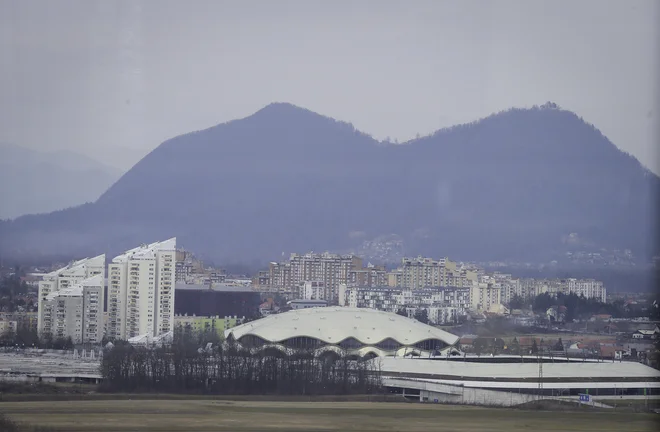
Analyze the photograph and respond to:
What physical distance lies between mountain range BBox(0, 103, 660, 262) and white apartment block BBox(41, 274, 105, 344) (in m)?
21.4

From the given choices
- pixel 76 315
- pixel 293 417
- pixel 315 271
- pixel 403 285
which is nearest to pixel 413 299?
pixel 403 285

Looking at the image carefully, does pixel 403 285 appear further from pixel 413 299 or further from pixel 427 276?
pixel 413 299

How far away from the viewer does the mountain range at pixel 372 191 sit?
5159cm

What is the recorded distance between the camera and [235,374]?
1384 cm

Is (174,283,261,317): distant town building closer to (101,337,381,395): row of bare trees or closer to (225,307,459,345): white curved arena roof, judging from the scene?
(225,307,459,345): white curved arena roof

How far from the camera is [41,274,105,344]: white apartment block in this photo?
2100cm

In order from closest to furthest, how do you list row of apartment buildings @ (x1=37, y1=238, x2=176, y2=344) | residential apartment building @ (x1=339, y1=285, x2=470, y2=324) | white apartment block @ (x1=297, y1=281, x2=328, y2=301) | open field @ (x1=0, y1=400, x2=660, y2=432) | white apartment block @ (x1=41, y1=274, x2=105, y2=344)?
open field @ (x1=0, y1=400, x2=660, y2=432) → white apartment block @ (x1=41, y1=274, x2=105, y2=344) → row of apartment buildings @ (x1=37, y1=238, x2=176, y2=344) → residential apartment building @ (x1=339, y1=285, x2=470, y2=324) → white apartment block @ (x1=297, y1=281, x2=328, y2=301)

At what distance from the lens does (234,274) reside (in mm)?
39625

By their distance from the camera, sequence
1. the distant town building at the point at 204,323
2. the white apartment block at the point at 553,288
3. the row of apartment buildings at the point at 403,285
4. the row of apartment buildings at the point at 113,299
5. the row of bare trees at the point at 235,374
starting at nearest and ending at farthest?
the row of bare trees at the point at 235,374 < the row of apartment buildings at the point at 113,299 < the distant town building at the point at 204,323 < the white apartment block at the point at 553,288 < the row of apartment buildings at the point at 403,285

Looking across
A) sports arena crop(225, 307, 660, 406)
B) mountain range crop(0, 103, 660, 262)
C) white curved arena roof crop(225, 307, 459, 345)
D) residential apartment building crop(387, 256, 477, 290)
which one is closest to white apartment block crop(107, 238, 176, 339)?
white curved arena roof crop(225, 307, 459, 345)

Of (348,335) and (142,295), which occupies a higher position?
(142,295)

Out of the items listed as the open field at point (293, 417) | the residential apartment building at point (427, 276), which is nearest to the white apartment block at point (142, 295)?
the open field at point (293, 417)

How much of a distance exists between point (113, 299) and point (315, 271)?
14.1 m

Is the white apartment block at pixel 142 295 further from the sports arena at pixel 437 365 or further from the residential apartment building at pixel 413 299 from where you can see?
the residential apartment building at pixel 413 299
